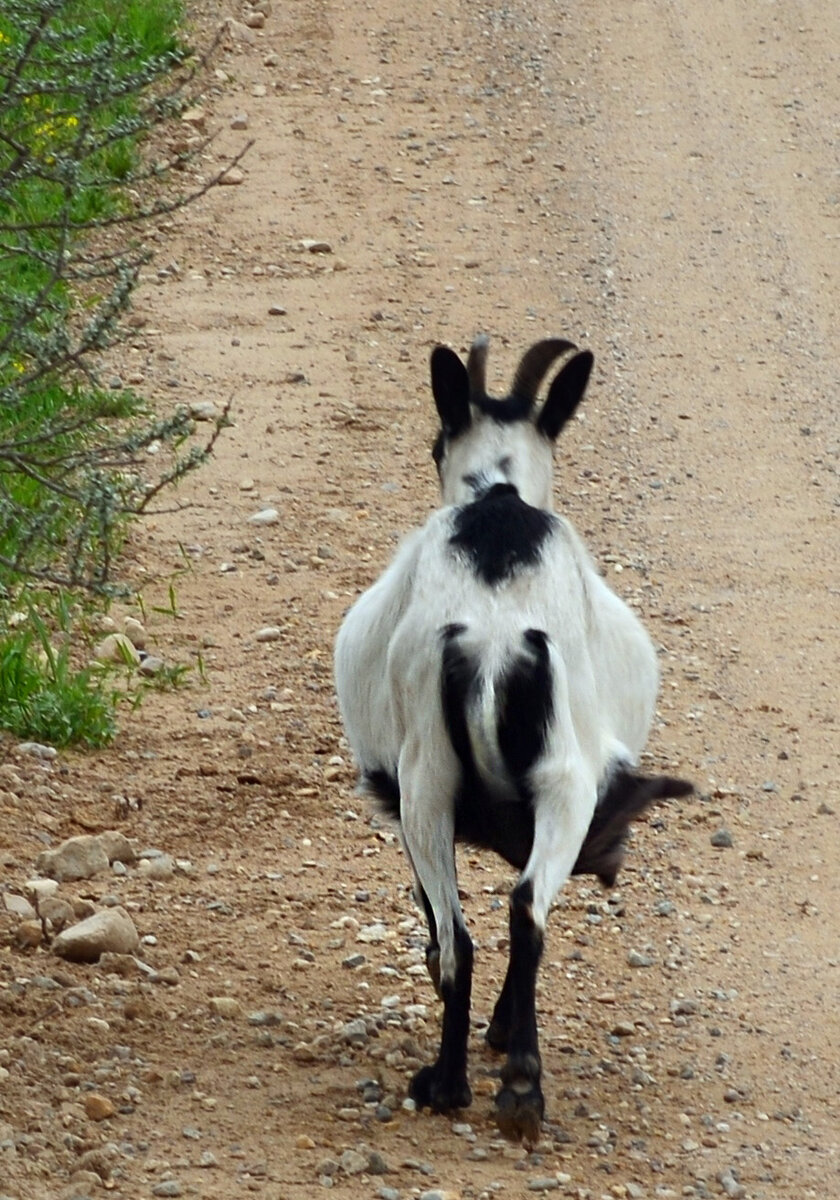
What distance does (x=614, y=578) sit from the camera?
7137 mm

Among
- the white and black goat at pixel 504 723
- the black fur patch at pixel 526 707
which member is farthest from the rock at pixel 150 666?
the black fur patch at pixel 526 707

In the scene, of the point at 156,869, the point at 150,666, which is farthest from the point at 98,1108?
the point at 150,666

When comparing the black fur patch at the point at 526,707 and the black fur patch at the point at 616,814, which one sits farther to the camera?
the black fur patch at the point at 616,814

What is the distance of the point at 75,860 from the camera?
4.95 metres

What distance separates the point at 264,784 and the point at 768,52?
8.96 meters

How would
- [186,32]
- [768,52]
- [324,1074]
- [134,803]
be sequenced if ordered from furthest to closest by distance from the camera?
1. [768,52]
2. [186,32]
3. [134,803]
4. [324,1074]

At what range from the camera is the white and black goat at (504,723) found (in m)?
3.78

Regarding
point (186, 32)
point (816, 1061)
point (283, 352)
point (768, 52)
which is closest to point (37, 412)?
point (283, 352)

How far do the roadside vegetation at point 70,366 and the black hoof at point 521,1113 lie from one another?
1259mm

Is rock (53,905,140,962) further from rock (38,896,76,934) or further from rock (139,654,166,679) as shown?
rock (139,654,166,679)

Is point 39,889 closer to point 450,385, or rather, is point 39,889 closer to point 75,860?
point 75,860

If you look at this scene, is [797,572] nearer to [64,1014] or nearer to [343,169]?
[64,1014]

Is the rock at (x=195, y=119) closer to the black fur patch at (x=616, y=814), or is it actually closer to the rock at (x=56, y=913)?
the rock at (x=56, y=913)

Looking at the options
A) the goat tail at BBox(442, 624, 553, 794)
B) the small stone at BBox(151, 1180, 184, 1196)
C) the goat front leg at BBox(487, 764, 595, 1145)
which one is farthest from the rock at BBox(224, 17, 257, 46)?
the small stone at BBox(151, 1180, 184, 1196)
